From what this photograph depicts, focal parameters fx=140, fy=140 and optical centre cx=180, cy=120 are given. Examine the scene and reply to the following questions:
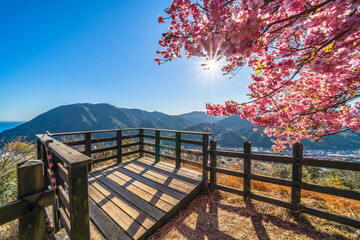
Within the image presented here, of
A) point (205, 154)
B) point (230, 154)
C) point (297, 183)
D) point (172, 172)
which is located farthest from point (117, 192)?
point (297, 183)

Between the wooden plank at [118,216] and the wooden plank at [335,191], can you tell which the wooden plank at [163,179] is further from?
the wooden plank at [335,191]

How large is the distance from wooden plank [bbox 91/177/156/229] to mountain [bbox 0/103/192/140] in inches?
3683

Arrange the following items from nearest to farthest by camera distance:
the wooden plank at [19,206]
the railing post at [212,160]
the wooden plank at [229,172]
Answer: the wooden plank at [19,206] → the wooden plank at [229,172] → the railing post at [212,160]

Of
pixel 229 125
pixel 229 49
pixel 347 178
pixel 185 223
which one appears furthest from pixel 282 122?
pixel 229 125

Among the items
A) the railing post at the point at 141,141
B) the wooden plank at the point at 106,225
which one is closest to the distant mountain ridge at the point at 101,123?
the railing post at the point at 141,141

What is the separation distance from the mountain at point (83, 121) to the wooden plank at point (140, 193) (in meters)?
93.0

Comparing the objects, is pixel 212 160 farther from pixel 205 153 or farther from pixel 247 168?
pixel 247 168

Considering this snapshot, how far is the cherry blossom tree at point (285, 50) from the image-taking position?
159 cm

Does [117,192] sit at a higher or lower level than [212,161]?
lower

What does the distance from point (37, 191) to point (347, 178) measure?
6.75 meters

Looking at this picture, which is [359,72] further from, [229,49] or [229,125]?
[229,125]

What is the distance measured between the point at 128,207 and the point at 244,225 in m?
2.07

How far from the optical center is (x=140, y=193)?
2982 millimetres

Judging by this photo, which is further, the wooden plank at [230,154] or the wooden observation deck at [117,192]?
the wooden plank at [230,154]
